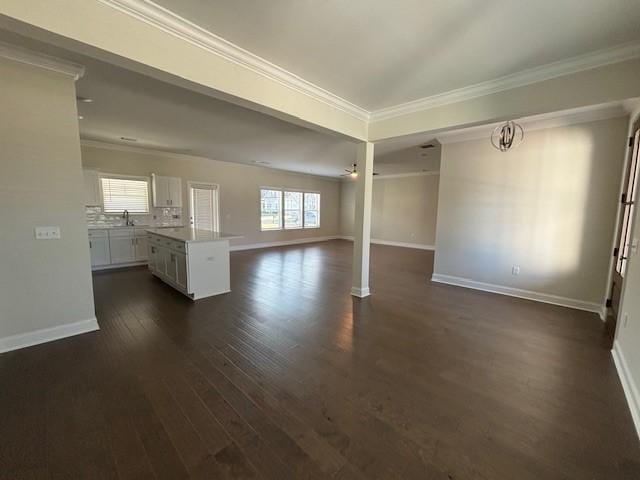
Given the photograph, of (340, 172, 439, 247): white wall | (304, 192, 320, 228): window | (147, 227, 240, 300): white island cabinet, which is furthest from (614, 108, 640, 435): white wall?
(304, 192, 320, 228): window

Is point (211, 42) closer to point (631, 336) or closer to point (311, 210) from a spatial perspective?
point (631, 336)

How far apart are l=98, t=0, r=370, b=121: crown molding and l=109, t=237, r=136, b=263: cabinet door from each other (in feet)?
17.0

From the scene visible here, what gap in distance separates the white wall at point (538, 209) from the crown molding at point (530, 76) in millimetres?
1961

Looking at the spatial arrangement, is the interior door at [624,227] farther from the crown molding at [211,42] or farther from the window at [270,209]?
the window at [270,209]

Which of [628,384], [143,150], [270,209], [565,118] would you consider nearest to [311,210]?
[270,209]

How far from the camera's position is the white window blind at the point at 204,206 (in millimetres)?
7285

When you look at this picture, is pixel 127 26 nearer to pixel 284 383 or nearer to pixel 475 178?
pixel 284 383

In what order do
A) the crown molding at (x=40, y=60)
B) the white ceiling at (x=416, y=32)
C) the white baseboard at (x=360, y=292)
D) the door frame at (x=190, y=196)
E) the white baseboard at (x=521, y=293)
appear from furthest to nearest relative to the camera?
1. the door frame at (x=190, y=196)
2. the white baseboard at (x=360, y=292)
3. the white baseboard at (x=521, y=293)
4. the crown molding at (x=40, y=60)
5. the white ceiling at (x=416, y=32)

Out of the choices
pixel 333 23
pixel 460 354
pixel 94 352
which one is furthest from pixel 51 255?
pixel 460 354

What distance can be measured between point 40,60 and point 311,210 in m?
8.45

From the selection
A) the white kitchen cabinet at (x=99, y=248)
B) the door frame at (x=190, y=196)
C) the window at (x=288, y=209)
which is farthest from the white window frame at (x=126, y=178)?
the window at (x=288, y=209)

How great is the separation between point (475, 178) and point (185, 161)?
668cm

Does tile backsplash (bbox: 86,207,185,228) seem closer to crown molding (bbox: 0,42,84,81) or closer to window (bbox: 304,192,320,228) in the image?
crown molding (bbox: 0,42,84,81)

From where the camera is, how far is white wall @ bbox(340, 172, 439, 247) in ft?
29.6
